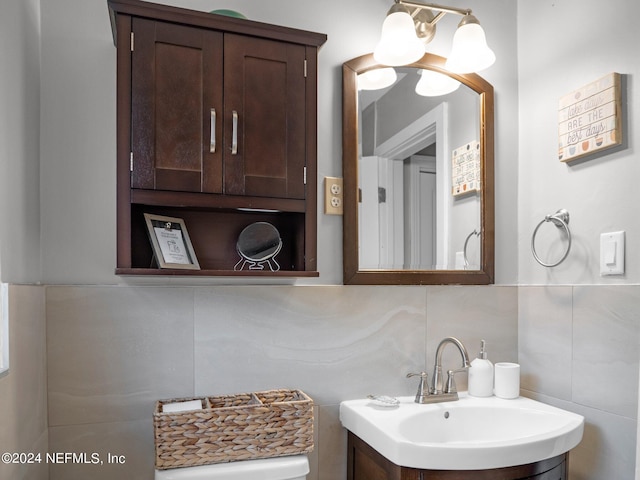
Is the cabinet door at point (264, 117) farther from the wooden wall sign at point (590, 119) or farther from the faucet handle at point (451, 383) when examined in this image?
the wooden wall sign at point (590, 119)

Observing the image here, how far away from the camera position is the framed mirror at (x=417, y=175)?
178 centimetres

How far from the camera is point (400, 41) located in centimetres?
165

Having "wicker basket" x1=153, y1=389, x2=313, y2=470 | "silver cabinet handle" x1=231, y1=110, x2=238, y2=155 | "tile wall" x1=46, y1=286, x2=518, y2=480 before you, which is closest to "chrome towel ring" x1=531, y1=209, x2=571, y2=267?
"tile wall" x1=46, y1=286, x2=518, y2=480


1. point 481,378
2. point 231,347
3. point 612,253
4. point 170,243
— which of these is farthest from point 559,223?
point 170,243

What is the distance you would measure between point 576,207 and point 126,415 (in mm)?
1530

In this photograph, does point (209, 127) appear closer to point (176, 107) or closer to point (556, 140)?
point (176, 107)

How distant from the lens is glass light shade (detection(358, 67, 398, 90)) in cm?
180

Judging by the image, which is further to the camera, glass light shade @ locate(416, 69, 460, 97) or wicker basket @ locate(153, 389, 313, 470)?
glass light shade @ locate(416, 69, 460, 97)

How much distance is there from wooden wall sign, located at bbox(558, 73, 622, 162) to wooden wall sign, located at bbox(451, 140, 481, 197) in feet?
0.92

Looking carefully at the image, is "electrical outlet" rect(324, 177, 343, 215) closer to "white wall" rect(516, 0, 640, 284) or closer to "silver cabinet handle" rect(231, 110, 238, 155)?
"silver cabinet handle" rect(231, 110, 238, 155)

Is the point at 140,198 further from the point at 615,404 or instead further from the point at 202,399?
the point at 615,404

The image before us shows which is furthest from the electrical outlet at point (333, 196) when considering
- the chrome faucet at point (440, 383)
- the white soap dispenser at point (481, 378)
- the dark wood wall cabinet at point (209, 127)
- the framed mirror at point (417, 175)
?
the white soap dispenser at point (481, 378)

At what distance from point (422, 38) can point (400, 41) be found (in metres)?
0.20

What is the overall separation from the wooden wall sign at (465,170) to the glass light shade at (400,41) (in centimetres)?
40
